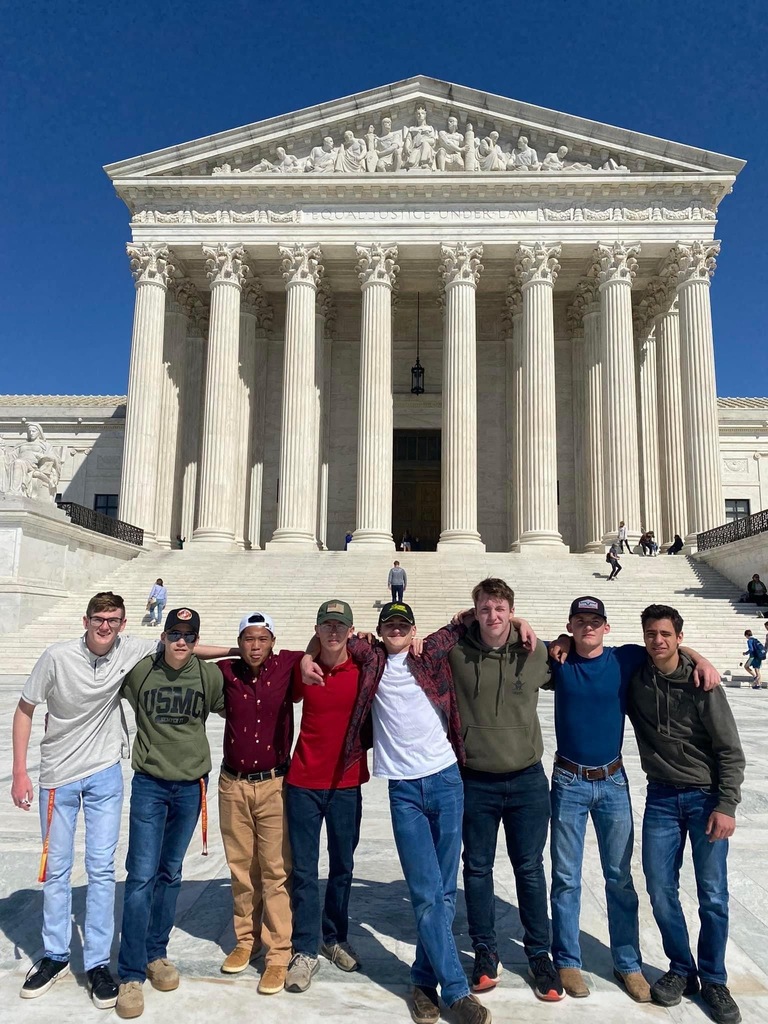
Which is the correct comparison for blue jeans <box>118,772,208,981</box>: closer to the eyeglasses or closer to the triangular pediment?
the eyeglasses

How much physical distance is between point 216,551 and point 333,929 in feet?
79.7

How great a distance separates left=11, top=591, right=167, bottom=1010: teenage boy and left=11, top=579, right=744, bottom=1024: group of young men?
0.01 meters

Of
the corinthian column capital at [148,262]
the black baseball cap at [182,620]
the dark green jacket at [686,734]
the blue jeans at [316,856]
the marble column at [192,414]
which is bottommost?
the blue jeans at [316,856]

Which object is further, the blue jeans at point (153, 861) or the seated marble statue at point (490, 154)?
the seated marble statue at point (490, 154)

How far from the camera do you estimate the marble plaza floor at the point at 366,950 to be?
334 cm

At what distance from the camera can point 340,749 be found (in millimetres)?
3799

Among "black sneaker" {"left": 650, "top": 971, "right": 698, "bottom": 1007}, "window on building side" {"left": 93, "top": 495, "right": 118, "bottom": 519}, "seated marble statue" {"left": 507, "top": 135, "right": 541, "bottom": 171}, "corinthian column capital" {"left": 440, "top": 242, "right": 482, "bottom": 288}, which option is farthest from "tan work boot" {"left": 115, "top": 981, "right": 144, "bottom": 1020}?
"window on building side" {"left": 93, "top": 495, "right": 118, "bottom": 519}

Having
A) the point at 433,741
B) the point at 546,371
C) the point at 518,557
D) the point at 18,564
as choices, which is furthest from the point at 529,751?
the point at 546,371

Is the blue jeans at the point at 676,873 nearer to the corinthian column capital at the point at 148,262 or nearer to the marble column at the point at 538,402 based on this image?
the marble column at the point at 538,402

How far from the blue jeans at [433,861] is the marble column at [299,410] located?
24475 mm

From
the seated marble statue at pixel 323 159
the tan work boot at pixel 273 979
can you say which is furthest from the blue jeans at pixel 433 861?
the seated marble statue at pixel 323 159

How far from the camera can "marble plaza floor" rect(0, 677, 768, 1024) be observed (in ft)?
11.0

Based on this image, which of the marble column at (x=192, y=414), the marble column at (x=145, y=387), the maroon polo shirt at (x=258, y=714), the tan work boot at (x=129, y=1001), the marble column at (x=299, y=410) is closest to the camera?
the tan work boot at (x=129, y=1001)

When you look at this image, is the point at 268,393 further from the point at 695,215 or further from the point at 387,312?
the point at 695,215
